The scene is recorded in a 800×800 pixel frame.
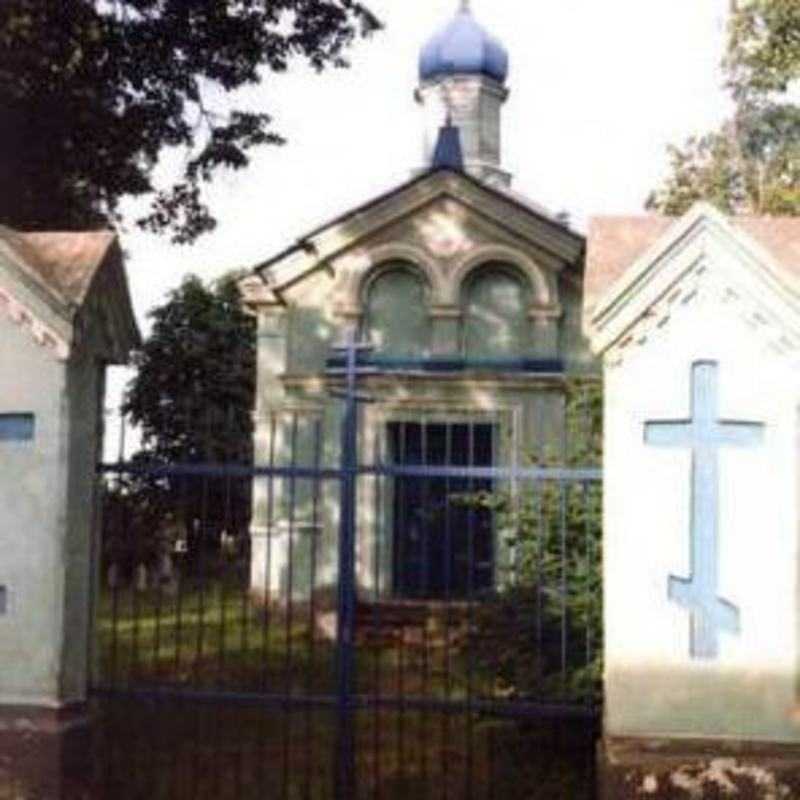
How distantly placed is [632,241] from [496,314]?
37.4 ft

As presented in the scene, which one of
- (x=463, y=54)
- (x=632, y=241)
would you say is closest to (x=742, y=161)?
(x=463, y=54)

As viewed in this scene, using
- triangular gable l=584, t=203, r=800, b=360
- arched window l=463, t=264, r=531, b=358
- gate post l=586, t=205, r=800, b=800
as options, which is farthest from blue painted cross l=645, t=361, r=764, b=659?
arched window l=463, t=264, r=531, b=358

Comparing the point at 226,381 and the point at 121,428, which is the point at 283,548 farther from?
the point at 226,381

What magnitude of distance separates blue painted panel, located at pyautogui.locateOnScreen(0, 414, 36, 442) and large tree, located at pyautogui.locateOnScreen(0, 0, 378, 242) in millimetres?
7730

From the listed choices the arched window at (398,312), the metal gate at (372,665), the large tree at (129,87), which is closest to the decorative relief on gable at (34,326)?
the metal gate at (372,665)

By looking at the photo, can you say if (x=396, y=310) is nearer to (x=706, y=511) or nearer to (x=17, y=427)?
(x=17, y=427)

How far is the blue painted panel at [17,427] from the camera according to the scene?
245 inches

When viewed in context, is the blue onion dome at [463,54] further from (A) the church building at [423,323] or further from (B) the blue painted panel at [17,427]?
(B) the blue painted panel at [17,427]

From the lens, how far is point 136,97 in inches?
561

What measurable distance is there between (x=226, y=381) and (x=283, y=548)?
13526mm

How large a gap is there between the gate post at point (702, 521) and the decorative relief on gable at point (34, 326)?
7.99 ft

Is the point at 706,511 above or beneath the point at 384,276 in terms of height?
beneath

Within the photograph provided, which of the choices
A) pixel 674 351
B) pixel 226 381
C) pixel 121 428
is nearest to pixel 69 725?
pixel 121 428

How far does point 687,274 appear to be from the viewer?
18.5 ft
